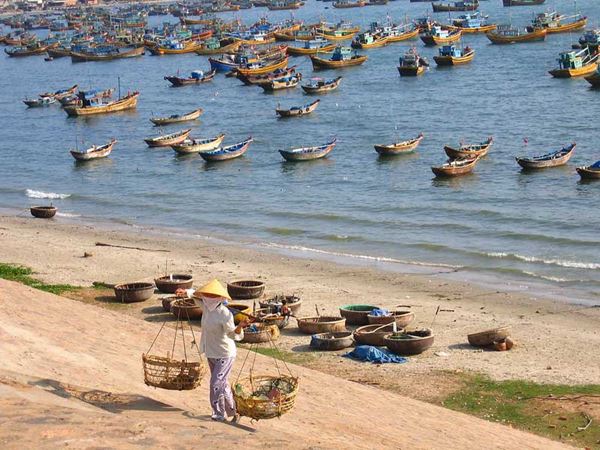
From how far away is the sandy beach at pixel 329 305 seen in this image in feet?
65.4

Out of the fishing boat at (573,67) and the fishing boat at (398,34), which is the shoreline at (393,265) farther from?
the fishing boat at (398,34)

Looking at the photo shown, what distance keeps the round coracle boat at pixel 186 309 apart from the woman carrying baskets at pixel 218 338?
10346 mm

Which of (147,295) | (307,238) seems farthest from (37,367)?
(307,238)

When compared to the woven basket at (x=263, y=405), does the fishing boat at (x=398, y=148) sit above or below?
below

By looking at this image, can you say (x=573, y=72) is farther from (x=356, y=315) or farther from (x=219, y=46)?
(x=356, y=315)

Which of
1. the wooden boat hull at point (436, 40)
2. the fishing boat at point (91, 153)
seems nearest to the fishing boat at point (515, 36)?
the wooden boat hull at point (436, 40)

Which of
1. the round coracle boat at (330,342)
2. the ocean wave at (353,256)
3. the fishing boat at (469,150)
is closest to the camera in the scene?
the round coracle boat at (330,342)

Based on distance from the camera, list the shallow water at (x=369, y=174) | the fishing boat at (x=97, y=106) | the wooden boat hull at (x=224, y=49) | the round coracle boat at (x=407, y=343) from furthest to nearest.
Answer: the wooden boat hull at (x=224, y=49) < the fishing boat at (x=97, y=106) < the shallow water at (x=369, y=174) < the round coracle boat at (x=407, y=343)

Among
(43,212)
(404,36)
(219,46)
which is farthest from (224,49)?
(43,212)

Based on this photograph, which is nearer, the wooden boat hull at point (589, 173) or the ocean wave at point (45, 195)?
the wooden boat hull at point (589, 173)

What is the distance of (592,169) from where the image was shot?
43469 mm

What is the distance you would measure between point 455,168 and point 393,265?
1363 cm

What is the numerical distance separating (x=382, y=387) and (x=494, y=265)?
14243 millimetres

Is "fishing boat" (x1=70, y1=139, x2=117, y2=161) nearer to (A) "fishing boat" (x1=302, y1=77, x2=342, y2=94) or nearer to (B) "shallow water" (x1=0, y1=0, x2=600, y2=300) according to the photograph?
(B) "shallow water" (x1=0, y1=0, x2=600, y2=300)
